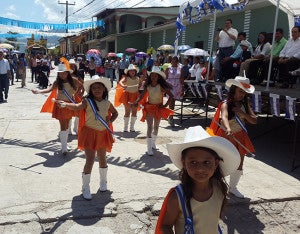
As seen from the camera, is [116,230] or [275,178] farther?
[275,178]

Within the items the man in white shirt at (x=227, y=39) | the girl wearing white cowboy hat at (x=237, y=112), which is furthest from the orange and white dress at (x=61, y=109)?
the man in white shirt at (x=227, y=39)

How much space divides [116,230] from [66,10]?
55.9 metres

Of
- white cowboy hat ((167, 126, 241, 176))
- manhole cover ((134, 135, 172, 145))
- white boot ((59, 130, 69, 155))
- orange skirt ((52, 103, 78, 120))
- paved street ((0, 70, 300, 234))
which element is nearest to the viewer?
white cowboy hat ((167, 126, 241, 176))

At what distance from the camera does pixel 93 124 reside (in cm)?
488

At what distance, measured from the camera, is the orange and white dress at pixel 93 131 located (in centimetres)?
481

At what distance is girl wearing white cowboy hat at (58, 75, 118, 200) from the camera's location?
4.80 metres

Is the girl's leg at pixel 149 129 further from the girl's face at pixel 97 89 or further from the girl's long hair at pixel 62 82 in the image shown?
the girl's face at pixel 97 89

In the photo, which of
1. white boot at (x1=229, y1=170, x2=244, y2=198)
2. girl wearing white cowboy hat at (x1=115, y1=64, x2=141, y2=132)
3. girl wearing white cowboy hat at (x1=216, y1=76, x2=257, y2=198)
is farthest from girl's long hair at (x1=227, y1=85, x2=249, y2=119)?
girl wearing white cowboy hat at (x1=115, y1=64, x2=141, y2=132)

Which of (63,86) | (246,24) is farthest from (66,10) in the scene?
(63,86)

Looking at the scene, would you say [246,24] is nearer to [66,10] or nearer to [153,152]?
[153,152]

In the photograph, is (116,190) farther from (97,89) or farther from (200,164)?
(200,164)

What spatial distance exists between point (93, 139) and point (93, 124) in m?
0.20

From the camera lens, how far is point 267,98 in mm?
7516

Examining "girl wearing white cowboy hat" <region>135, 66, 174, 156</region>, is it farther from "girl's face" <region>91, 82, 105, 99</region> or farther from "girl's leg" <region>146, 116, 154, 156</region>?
"girl's face" <region>91, 82, 105, 99</region>
